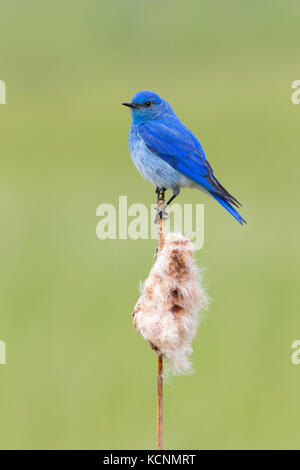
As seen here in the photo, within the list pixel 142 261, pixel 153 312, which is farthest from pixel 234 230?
pixel 153 312

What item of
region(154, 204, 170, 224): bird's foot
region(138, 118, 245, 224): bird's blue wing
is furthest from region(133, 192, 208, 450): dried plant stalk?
region(138, 118, 245, 224): bird's blue wing

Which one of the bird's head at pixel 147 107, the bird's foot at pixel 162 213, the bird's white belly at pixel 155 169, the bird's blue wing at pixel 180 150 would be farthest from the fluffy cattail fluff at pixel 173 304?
the bird's head at pixel 147 107

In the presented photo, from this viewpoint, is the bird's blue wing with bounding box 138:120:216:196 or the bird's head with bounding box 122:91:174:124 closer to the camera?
the bird's blue wing with bounding box 138:120:216:196

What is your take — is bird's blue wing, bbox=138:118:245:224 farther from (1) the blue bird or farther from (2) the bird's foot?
(2) the bird's foot

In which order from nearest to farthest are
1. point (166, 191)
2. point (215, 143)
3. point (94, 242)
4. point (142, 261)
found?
point (166, 191), point (142, 261), point (94, 242), point (215, 143)

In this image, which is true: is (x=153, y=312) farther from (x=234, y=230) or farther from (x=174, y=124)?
(x=234, y=230)

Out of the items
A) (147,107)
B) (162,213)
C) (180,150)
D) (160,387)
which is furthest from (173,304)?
(147,107)
